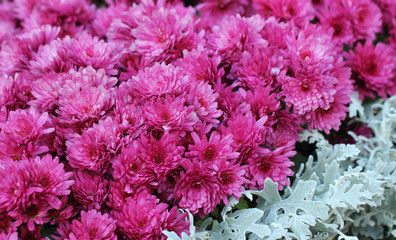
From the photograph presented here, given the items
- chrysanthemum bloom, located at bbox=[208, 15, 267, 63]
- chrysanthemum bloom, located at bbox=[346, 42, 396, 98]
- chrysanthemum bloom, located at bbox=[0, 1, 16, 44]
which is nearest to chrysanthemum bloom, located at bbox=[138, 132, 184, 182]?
chrysanthemum bloom, located at bbox=[208, 15, 267, 63]

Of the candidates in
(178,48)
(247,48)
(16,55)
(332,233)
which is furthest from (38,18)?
(332,233)

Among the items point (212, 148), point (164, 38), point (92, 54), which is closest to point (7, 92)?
point (92, 54)

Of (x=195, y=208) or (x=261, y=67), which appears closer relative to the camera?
(x=195, y=208)

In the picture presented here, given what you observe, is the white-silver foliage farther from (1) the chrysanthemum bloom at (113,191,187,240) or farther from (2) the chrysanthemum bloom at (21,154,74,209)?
(2) the chrysanthemum bloom at (21,154,74,209)

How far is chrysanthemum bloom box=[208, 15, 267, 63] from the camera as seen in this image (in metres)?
1.25

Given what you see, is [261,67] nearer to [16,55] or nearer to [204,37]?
[204,37]

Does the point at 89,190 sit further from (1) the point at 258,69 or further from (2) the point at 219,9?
(2) the point at 219,9

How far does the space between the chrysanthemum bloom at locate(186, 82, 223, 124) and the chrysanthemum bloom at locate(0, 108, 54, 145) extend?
35cm

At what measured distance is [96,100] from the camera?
1.08m

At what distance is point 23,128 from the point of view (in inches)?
41.0

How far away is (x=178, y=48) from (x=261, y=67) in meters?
0.26

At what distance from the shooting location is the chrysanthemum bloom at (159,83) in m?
1.07

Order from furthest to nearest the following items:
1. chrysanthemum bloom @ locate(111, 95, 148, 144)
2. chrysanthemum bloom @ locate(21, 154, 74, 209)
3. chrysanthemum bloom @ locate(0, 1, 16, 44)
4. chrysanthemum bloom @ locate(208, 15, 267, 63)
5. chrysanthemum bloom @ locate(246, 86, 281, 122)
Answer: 1. chrysanthemum bloom @ locate(0, 1, 16, 44)
2. chrysanthemum bloom @ locate(208, 15, 267, 63)
3. chrysanthemum bloom @ locate(246, 86, 281, 122)
4. chrysanthemum bloom @ locate(111, 95, 148, 144)
5. chrysanthemum bloom @ locate(21, 154, 74, 209)

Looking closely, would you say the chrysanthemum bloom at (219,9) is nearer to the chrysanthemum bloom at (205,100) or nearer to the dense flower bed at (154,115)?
the dense flower bed at (154,115)
